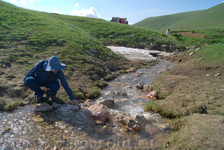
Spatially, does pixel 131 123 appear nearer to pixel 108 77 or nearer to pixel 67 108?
pixel 67 108

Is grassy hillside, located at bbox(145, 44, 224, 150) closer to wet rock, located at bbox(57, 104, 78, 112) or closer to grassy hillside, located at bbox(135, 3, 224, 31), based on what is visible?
wet rock, located at bbox(57, 104, 78, 112)

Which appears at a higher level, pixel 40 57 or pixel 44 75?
pixel 40 57

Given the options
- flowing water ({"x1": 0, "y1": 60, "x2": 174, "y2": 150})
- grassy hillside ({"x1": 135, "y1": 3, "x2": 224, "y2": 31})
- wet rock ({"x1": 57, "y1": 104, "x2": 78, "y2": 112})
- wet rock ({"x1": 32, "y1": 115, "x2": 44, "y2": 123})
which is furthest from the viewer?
grassy hillside ({"x1": 135, "y1": 3, "x2": 224, "y2": 31})

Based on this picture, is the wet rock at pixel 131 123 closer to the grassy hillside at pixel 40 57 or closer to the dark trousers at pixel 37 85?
the dark trousers at pixel 37 85

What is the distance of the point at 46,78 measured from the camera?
5.30m

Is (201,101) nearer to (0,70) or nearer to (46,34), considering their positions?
(0,70)

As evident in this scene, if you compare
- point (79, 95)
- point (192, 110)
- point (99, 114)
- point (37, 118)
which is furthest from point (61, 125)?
point (192, 110)

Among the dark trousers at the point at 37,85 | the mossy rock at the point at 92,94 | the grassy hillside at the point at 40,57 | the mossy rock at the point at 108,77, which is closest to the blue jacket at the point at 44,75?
the dark trousers at the point at 37,85

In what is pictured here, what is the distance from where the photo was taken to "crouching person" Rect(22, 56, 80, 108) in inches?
191

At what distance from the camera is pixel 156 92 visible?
7.70 m

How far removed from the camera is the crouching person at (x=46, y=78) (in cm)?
485

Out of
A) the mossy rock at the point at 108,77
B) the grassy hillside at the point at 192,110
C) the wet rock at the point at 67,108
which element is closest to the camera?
the grassy hillside at the point at 192,110

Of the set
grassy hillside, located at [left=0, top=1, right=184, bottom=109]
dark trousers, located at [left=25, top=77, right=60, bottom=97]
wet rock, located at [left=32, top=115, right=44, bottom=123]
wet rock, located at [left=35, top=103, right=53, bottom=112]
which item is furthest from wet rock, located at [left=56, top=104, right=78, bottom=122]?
grassy hillside, located at [left=0, top=1, right=184, bottom=109]

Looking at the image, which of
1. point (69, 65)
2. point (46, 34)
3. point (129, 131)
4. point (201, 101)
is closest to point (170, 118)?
point (201, 101)
